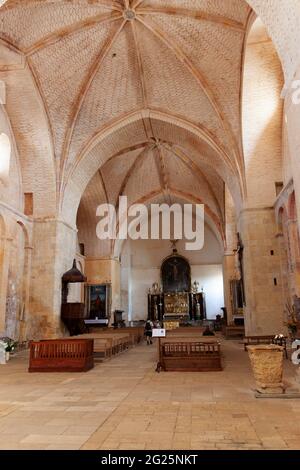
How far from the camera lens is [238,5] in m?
10.6

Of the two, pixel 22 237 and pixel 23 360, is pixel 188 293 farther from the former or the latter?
pixel 23 360

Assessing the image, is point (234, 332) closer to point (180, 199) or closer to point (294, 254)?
point (294, 254)

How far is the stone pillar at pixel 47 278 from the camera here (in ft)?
47.1

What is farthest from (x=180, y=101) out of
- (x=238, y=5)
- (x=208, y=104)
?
(x=238, y=5)

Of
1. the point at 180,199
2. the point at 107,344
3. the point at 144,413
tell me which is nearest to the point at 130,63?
the point at 107,344

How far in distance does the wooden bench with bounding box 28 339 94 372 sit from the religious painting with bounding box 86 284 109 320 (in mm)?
13215

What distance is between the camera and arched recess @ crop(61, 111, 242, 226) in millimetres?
15380

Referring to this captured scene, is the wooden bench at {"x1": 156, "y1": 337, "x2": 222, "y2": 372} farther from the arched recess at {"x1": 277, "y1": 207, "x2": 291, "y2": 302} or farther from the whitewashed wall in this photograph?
the whitewashed wall

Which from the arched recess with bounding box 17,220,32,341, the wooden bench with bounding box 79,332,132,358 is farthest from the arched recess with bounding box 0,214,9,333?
the wooden bench with bounding box 79,332,132,358

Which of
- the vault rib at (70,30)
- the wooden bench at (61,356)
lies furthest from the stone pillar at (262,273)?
the vault rib at (70,30)

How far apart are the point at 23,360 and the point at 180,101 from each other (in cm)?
1164

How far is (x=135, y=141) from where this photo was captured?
17.8m

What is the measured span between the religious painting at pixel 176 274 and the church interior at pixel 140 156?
364 inches

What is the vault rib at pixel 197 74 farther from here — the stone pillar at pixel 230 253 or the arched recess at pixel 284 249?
the stone pillar at pixel 230 253
